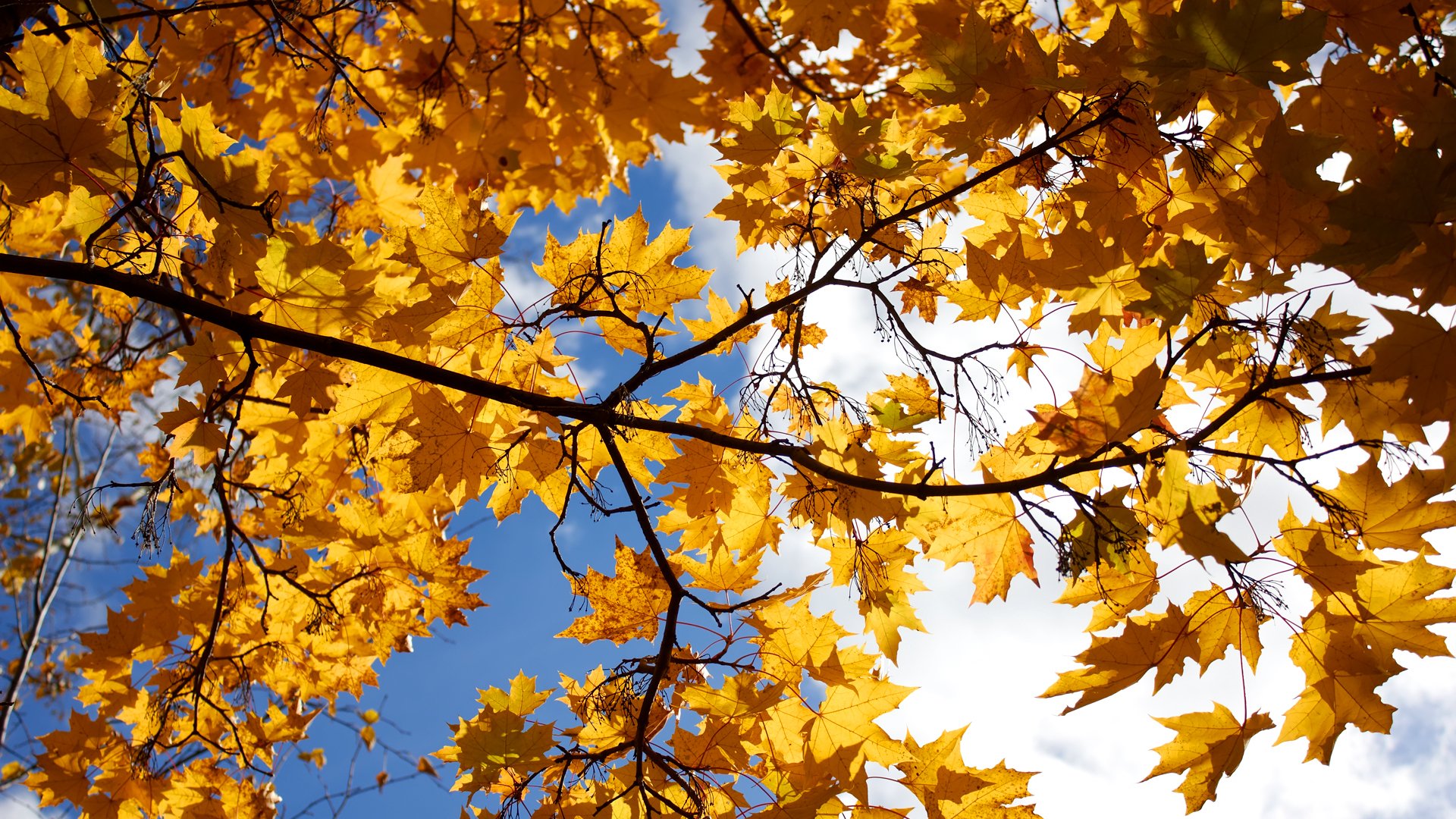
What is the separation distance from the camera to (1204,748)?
180 cm

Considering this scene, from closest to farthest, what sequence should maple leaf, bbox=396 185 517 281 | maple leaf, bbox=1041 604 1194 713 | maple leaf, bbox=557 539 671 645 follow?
maple leaf, bbox=1041 604 1194 713 → maple leaf, bbox=396 185 517 281 → maple leaf, bbox=557 539 671 645

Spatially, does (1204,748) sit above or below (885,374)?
below

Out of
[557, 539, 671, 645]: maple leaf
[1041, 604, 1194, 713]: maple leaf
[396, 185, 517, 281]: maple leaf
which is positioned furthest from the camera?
[557, 539, 671, 645]: maple leaf

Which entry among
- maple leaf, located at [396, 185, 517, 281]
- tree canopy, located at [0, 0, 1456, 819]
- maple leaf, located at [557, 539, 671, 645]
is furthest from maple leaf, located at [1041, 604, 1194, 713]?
maple leaf, located at [396, 185, 517, 281]

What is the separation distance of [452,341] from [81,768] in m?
2.39

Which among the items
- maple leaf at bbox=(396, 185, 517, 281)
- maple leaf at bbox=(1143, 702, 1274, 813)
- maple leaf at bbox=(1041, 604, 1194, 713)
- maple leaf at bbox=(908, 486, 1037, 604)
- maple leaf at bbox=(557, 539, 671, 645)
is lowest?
maple leaf at bbox=(1143, 702, 1274, 813)

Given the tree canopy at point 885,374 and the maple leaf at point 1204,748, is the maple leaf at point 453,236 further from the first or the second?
the maple leaf at point 1204,748

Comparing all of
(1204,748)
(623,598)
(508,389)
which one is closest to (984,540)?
(1204,748)

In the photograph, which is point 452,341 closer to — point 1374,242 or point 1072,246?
point 1072,246

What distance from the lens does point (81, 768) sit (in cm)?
287

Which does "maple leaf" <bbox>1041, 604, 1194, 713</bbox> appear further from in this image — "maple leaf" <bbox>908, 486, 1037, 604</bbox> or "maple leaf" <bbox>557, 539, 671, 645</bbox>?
"maple leaf" <bbox>557, 539, 671, 645</bbox>

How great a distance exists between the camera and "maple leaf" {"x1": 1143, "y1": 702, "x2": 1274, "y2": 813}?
5.75ft

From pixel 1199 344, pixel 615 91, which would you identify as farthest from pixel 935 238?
pixel 615 91

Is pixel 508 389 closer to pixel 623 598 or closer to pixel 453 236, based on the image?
pixel 453 236
